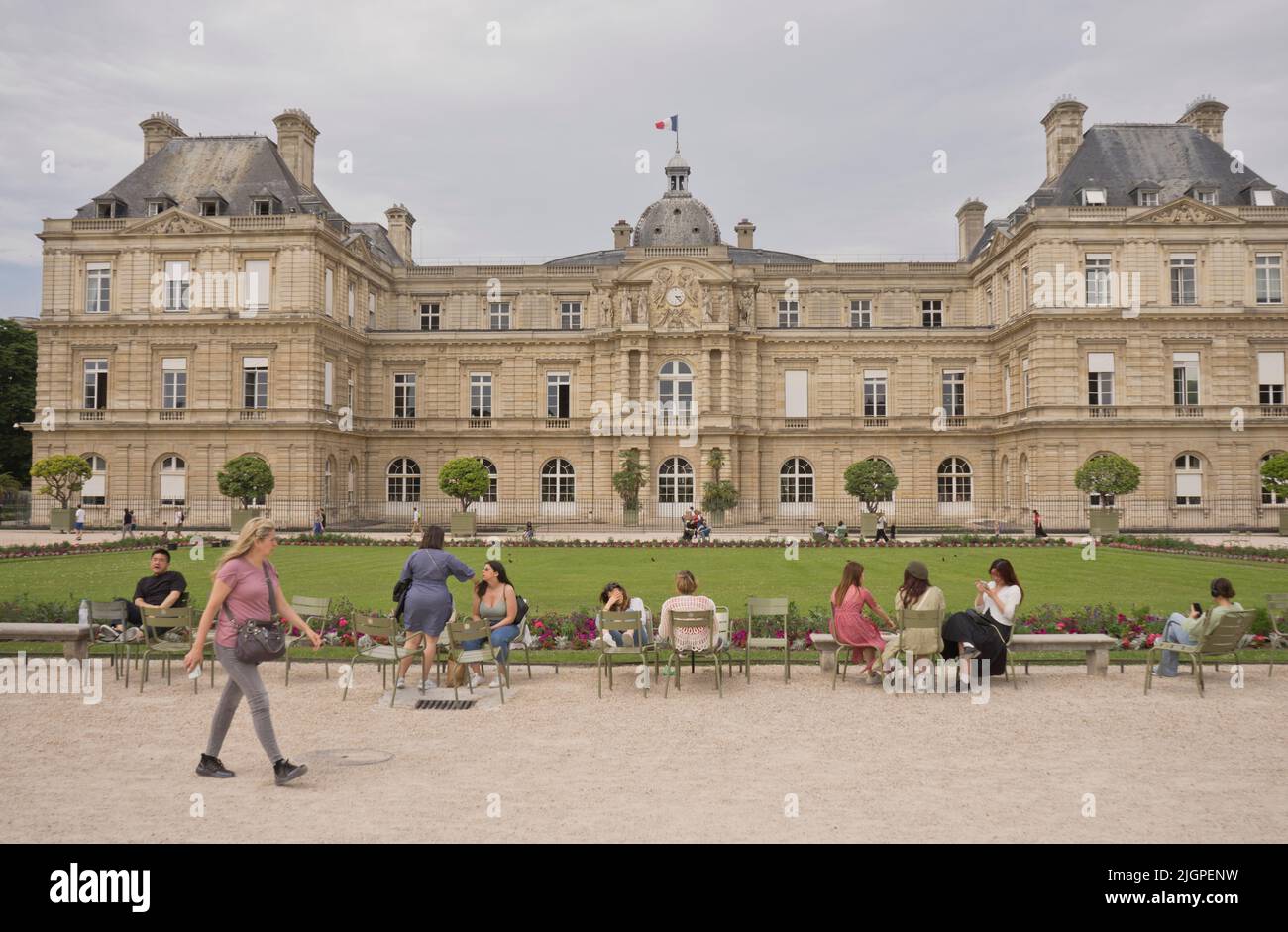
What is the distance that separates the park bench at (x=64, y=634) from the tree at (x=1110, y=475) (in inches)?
1283

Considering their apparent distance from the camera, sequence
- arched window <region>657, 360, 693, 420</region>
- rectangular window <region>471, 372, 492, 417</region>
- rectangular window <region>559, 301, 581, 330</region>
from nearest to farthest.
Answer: arched window <region>657, 360, 693, 420</region> → rectangular window <region>471, 372, 492, 417</region> → rectangular window <region>559, 301, 581, 330</region>

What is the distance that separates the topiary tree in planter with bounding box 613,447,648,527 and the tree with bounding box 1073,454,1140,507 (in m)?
17.8

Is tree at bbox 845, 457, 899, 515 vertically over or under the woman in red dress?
over

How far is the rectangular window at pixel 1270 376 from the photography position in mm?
39406

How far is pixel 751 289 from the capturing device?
44656mm

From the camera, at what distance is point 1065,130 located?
43.2 meters

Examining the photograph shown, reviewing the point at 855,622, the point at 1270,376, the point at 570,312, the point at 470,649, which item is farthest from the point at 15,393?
the point at 1270,376

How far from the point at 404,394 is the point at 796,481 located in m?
19.4

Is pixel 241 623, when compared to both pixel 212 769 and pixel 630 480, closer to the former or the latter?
pixel 212 769

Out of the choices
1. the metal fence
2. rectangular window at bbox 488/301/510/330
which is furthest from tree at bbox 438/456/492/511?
rectangular window at bbox 488/301/510/330

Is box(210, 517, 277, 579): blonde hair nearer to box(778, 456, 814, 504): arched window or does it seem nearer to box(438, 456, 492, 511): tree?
box(438, 456, 492, 511): tree

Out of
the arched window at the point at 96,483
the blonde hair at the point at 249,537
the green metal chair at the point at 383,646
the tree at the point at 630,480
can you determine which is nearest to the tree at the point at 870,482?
the tree at the point at 630,480

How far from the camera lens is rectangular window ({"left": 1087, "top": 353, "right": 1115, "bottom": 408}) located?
3950 cm
